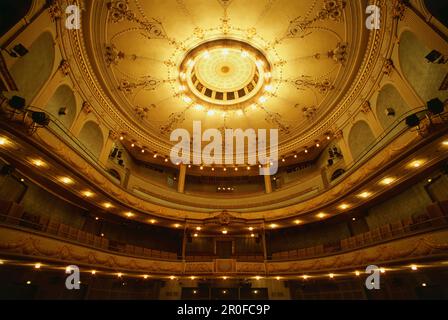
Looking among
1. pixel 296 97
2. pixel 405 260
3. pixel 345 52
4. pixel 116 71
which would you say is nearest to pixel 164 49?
pixel 116 71

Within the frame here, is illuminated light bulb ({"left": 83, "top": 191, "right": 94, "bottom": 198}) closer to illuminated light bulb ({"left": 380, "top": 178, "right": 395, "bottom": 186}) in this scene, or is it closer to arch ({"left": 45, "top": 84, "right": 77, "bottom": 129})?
arch ({"left": 45, "top": 84, "right": 77, "bottom": 129})

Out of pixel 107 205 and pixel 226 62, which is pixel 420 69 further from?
pixel 107 205

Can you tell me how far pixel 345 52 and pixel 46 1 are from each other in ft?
42.9

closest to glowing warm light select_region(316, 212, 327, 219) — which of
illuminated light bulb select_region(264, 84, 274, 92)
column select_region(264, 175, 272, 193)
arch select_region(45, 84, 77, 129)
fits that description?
column select_region(264, 175, 272, 193)

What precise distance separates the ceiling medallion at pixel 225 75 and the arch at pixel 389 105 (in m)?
5.64

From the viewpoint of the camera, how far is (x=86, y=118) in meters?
12.7

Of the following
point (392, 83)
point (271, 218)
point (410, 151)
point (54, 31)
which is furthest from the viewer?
point (271, 218)

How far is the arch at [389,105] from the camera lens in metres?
10.4

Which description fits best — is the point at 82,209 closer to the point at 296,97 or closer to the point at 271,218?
the point at 271,218

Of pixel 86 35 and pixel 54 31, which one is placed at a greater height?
pixel 86 35

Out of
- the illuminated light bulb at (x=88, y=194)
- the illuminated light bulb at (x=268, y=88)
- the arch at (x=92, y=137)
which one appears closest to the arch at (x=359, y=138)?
the illuminated light bulb at (x=268, y=88)

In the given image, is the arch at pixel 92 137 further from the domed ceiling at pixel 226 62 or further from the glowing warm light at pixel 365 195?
the glowing warm light at pixel 365 195

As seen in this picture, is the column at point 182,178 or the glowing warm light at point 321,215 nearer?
the glowing warm light at point 321,215

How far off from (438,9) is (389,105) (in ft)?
14.0
